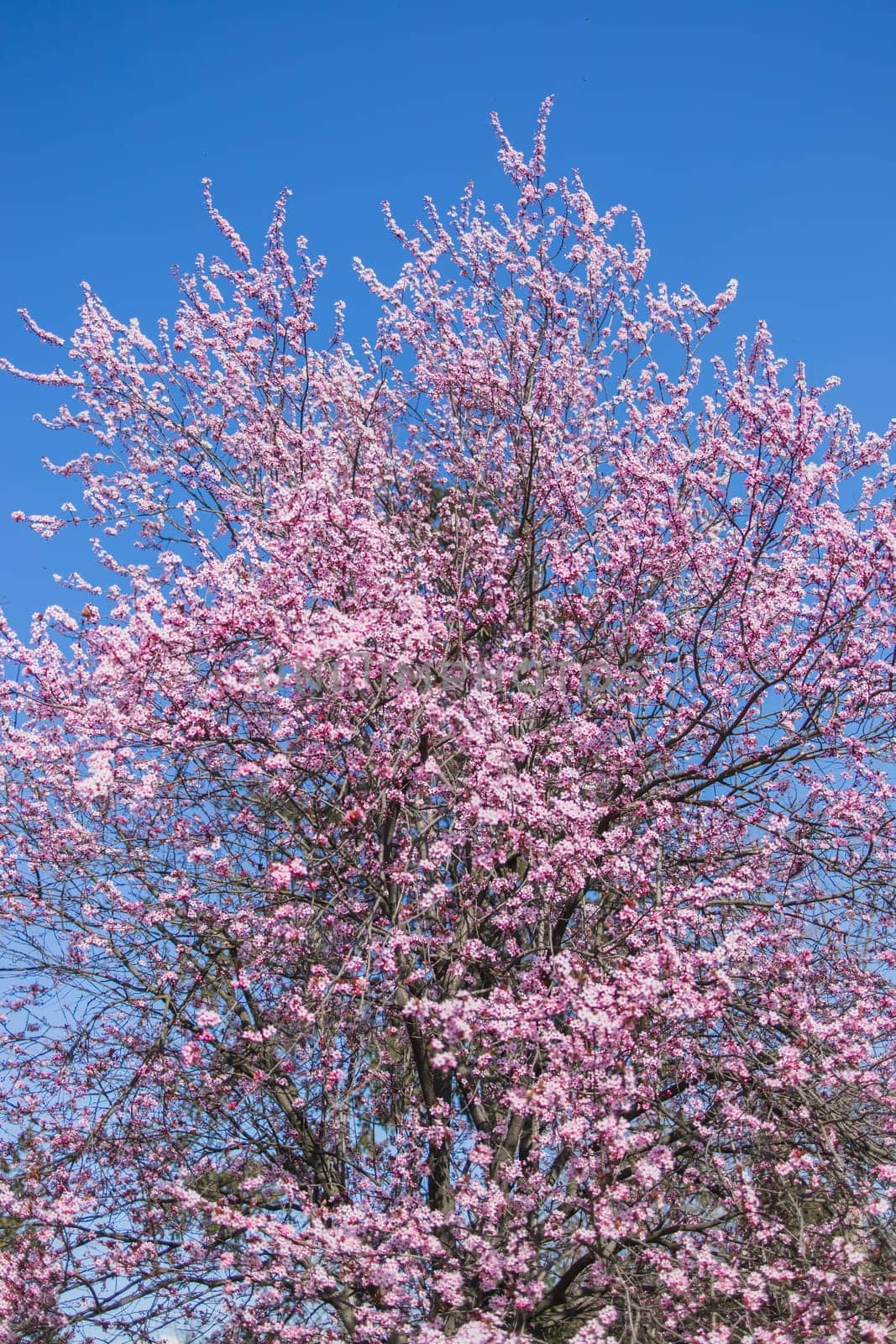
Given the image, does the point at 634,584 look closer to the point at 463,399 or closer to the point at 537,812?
the point at 537,812

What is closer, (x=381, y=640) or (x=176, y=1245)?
(x=381, y=640)

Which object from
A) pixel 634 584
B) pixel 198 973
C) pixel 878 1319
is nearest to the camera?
pixel 878 1319

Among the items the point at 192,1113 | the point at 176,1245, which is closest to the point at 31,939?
the point at 192,1113

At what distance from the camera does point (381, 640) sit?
761 centimetres

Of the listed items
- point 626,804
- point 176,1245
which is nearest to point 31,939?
point 176,1245

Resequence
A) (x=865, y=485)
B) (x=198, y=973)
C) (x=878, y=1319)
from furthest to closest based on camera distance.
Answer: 1. (x=865, y=485)
2. (x=198, y=973)
3. (x=878, y=1319)

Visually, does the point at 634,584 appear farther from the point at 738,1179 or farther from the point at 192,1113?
the point at 192,1113

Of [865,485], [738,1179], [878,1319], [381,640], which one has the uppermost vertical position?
[865,485]

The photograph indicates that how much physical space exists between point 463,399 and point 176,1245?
28.7 feet

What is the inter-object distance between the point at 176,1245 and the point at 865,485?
9058mm

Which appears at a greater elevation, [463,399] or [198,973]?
[463,399]

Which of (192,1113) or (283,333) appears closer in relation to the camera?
(192,1113)

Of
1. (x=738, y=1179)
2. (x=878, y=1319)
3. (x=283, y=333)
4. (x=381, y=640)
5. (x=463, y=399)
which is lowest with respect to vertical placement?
(x=878, y=1319)

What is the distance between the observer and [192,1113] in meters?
8.69
